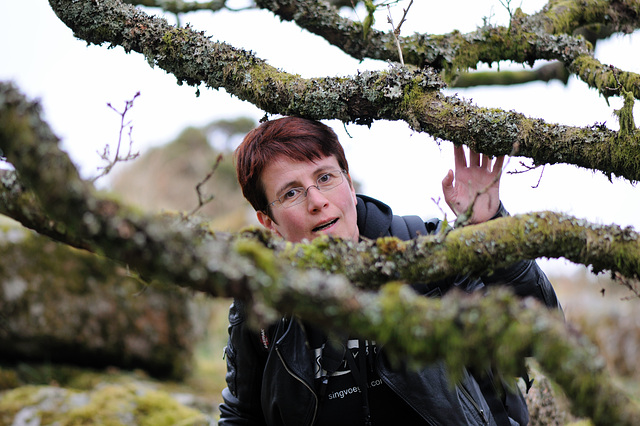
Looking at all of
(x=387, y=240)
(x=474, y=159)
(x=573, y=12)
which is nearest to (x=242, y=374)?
(x=387, y=240)

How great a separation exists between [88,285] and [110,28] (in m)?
4.23

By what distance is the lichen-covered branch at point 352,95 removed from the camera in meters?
2.45

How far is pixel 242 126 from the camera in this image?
27.8 meters

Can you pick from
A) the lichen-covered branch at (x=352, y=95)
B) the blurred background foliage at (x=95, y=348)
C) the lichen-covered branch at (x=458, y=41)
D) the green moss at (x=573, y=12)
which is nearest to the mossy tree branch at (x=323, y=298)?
the lichen-covered branch at (x=352, y=95)

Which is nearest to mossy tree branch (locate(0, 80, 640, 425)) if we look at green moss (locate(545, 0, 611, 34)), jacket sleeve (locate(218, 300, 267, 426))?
jacket sleeve (locate(218, 300, 267, 426))

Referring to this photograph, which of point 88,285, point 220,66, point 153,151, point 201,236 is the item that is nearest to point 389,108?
point 220,66

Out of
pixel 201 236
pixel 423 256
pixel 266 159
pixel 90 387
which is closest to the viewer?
pixel 201 236

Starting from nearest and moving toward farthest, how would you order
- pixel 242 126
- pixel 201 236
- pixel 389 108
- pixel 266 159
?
1. pixel 201 236
2. pixel 389 108
3. pixel 266 159
4. pixel 242 126

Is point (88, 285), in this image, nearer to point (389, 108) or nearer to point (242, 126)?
point (389, 108)

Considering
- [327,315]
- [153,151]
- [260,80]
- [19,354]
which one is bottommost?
[19,354]

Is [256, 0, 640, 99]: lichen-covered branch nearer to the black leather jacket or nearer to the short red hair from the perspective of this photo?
the short red hair

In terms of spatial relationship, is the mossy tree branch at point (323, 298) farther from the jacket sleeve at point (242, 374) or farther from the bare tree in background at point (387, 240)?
the jacket sleeve at point (242, 374)

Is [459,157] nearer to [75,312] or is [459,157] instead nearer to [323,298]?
[323,298]

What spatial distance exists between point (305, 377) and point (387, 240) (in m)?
1.30
